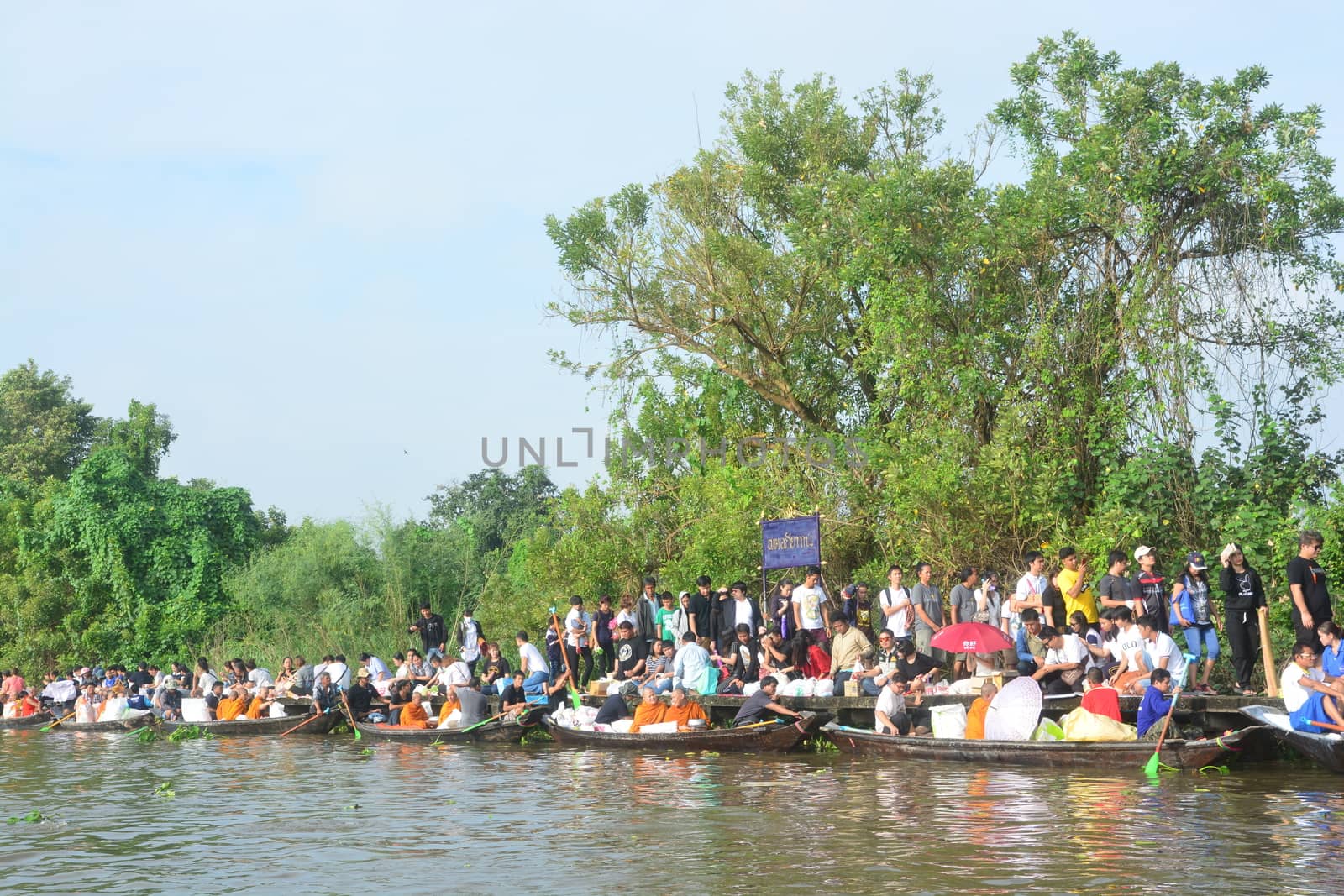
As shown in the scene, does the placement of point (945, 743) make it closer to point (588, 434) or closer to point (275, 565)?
point (588, 434)

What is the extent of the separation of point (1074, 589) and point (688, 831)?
7491 mm

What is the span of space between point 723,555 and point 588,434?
530cm

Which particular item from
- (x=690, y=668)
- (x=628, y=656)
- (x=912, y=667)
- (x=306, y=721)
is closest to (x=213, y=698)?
(x=306, y=721)

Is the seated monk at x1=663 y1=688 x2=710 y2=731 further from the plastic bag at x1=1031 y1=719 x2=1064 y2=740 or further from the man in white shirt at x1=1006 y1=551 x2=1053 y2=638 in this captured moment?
the plastic bag at x1=1031 y1=719 x2=1064 y2=740

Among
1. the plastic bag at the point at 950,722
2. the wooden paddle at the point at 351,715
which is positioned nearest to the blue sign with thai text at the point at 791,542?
the plastic bag at the point at 950,722

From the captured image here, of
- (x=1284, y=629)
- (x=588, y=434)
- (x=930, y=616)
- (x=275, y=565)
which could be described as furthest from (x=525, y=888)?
(x=275, y=565)

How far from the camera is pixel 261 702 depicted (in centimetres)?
2747

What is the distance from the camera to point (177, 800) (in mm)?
16188

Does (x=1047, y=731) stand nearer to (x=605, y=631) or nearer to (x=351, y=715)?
(x=605, y=631)

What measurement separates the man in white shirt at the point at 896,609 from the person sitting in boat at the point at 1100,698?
384 centimetres

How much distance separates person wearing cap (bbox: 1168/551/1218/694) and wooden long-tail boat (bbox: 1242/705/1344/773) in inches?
56.6

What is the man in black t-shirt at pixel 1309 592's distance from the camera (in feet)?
49.4

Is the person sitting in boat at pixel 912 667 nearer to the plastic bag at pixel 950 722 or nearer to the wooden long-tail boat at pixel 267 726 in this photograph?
the plastic bag at pixel 950 722

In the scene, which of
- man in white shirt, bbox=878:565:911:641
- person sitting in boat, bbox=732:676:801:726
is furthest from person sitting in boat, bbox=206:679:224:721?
man in white shirt, bbox=878:565:911:641
